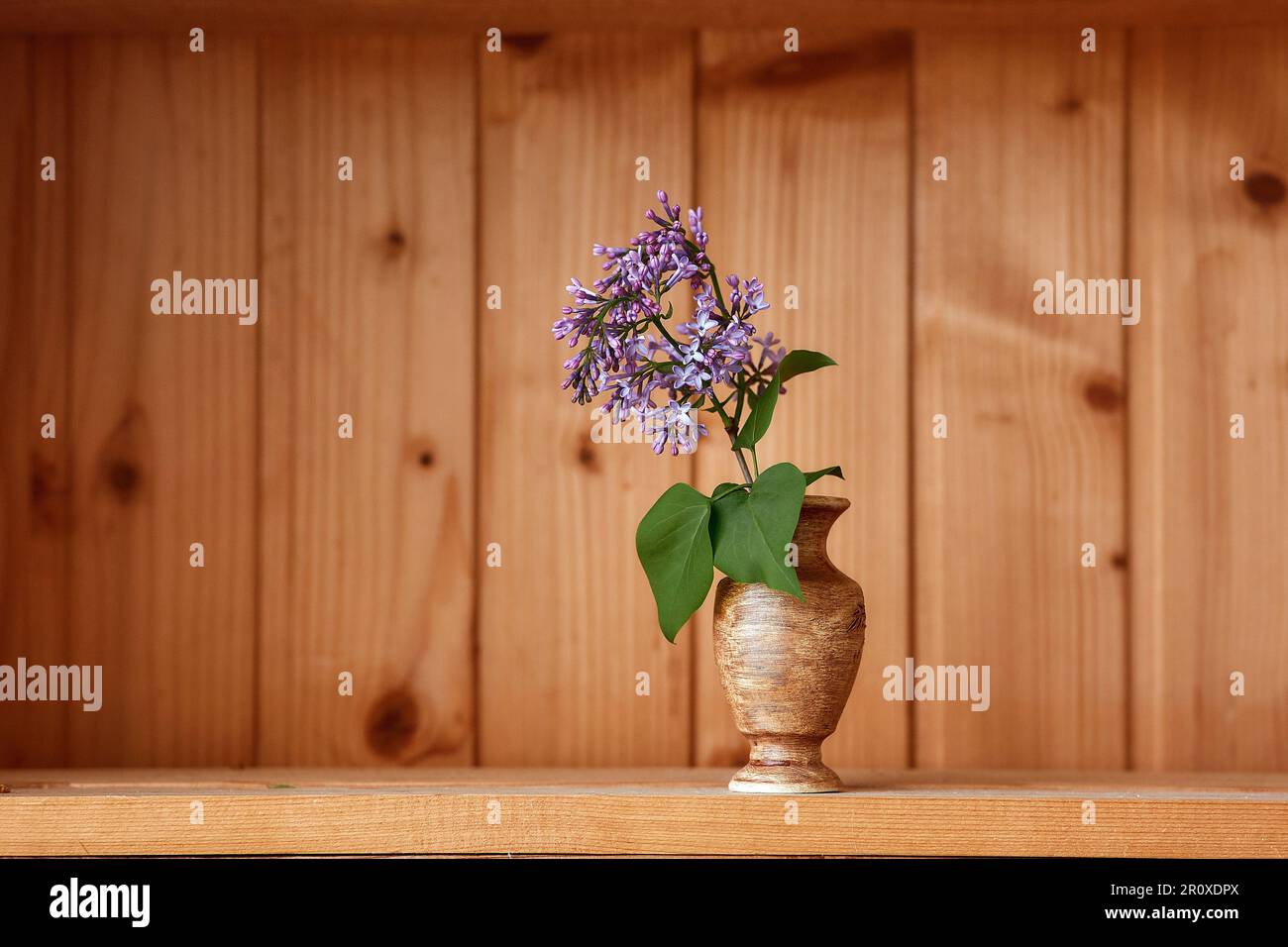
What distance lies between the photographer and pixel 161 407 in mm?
1152

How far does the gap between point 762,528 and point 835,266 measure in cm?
39

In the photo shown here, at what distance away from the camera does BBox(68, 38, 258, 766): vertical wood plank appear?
114cm

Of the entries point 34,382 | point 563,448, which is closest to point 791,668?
point 563,448

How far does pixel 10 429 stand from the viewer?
45.1 inches

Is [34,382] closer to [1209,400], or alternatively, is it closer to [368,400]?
[368,400]

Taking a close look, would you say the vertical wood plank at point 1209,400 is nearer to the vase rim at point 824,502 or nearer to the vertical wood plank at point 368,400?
the vase rim at point 824,502

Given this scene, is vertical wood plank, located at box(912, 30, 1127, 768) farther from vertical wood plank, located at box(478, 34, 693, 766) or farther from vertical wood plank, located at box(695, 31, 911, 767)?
vertical wood plank, located at box(478, 34, 693, 766)

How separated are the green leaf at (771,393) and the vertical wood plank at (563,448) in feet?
0.80

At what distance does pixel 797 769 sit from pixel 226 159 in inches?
29.6

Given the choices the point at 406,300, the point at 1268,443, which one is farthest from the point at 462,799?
the point at 1268,443

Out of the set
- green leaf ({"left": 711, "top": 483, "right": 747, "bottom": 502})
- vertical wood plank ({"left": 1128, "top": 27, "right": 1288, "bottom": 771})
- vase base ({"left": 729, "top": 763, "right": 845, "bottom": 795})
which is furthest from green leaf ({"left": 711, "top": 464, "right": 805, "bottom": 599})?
vertical wood plank ({"left": 1128, "top": 27, "right": 1288, "bottom": 771})

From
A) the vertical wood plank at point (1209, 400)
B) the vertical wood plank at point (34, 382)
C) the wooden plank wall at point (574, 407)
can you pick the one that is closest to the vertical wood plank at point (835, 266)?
the wooden plank wall at point (574, 407)

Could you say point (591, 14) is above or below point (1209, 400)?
above

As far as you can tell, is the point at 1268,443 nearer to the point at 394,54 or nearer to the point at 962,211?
the point at 962,211
